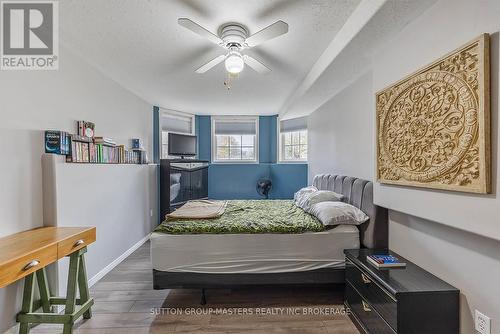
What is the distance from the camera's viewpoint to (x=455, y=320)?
1.54 m

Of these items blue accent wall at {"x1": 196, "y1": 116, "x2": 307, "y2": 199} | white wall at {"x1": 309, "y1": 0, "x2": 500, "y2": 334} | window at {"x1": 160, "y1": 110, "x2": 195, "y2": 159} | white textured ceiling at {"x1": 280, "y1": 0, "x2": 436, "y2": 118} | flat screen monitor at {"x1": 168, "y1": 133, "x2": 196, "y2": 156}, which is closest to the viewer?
white wall at {"x1": 309, "y1": 0, "x2": 500, "y2": 334}

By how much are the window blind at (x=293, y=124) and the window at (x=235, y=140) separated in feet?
1.93

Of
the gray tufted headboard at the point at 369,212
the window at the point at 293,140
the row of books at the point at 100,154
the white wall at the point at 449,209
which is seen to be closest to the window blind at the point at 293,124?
the window at the point at 293,140

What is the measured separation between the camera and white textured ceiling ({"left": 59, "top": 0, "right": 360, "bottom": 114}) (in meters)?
1.86

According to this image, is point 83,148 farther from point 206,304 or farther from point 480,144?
point 480,144

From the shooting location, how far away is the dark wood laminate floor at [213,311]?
2010 millimetres

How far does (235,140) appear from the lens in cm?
575

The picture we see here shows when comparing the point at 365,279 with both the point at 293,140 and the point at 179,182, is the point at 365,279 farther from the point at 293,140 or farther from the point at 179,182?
the point at 293,140

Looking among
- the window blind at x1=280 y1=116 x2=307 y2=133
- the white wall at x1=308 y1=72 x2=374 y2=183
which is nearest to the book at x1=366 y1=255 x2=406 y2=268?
the white wall at x1=308 y1=72 x2=374 y2=183

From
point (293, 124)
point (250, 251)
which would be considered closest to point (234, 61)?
point (250, 251)

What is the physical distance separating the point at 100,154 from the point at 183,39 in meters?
1.58

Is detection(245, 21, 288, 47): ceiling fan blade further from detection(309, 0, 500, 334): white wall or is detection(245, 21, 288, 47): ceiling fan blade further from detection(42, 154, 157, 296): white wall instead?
detection(42, 154, 157, 296): white wall

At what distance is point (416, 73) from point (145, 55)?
2449 mm

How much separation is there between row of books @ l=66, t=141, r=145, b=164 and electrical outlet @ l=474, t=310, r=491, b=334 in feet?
10.6
